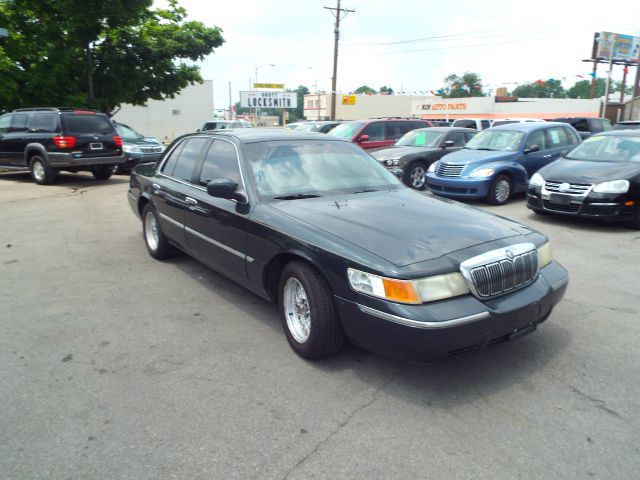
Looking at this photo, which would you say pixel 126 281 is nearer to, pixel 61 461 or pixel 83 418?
pixel 83 418

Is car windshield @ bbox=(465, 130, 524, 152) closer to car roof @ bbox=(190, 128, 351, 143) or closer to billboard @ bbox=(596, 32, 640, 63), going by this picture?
car roof @ bbox=(190, 128, 351, 143)

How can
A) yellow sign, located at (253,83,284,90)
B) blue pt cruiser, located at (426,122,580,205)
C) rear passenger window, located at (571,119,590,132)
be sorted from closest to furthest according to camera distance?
blue pt cruiser, located at (426,122,580,205)
rear passenger window, located at (571,119,590,132)
yellow sign, located at (253,83,284,90)

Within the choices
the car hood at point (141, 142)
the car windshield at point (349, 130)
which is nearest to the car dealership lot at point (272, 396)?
the car windshield at point (349, 130)

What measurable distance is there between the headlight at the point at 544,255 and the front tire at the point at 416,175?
7.91 metres

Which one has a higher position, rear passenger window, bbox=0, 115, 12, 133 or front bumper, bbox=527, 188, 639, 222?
rear passenger window, bbox=0, 115, 12, 133

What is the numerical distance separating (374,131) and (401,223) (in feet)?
37.0

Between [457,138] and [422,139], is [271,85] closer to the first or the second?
[457,138]

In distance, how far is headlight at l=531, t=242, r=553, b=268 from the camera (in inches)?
140

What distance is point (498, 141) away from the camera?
10.8 metres

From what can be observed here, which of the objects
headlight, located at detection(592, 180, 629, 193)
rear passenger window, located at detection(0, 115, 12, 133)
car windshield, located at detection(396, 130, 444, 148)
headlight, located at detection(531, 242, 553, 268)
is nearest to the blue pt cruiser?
car windshield, located at detection(396, 130, 444, 148)

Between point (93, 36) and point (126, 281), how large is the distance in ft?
54.0

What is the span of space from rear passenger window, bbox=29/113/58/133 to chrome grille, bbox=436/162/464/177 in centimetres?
972

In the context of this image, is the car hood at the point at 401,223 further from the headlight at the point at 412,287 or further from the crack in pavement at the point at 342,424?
the crack in pavement at the point at 342,424

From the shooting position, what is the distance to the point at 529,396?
309 centimetres
